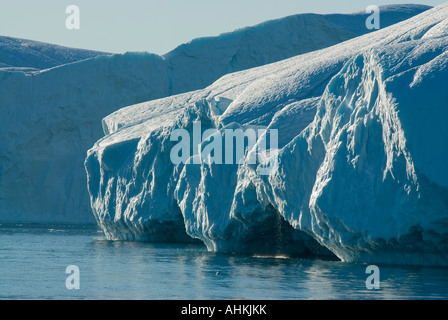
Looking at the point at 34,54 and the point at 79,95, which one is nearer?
the point at 79,95

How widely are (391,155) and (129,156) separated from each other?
38.0ft

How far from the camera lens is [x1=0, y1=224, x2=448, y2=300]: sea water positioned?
11.1 meters

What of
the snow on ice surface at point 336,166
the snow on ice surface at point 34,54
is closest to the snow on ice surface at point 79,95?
the snow on ice surface at point 336,166

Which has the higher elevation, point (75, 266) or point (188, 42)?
point (188, 42)

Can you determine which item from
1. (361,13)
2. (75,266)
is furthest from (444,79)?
(361,13)

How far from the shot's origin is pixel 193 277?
13.3 m

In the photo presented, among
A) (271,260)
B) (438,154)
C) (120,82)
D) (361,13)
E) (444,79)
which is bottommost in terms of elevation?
(271,260)

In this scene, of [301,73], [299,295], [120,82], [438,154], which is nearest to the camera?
[299,295]

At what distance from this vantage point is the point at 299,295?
1095 centimetres

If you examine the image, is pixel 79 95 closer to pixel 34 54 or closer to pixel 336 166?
pixel 34 54

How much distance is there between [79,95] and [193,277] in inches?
900

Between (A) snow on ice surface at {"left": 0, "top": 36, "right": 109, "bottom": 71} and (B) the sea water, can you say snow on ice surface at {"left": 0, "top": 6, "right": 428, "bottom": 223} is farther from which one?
(B) the sea water

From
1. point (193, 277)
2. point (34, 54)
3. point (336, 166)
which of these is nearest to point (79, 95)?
point (34, 54)
